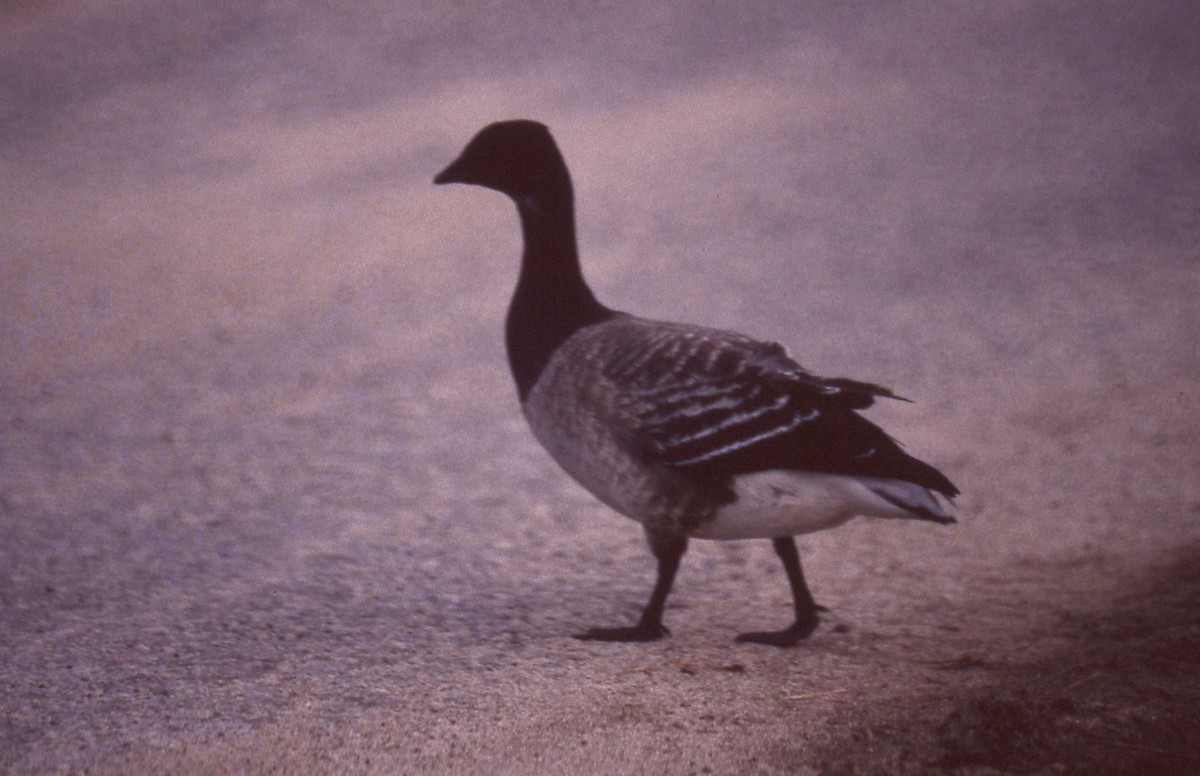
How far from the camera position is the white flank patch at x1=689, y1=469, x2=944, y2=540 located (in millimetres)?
5199

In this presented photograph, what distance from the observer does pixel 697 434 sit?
5.43 meters

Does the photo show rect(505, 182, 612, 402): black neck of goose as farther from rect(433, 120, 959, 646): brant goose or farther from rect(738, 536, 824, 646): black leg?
rect(738, 536, 824, 646): black leg

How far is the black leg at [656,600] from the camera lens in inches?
223

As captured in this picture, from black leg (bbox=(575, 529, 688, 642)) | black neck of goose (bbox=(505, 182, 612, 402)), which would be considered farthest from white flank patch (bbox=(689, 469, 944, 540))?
black neck of goose (bbox=(505, 182, 612, 402))

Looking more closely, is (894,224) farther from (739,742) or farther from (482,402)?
(739,742)

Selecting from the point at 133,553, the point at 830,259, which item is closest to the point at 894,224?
the point at 830,259

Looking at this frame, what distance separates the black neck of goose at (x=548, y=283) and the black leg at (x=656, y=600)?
3.30ft

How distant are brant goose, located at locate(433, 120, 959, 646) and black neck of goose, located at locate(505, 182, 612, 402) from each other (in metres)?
0.02

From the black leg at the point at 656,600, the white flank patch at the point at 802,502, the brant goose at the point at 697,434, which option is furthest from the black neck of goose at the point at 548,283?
the white flank patch at the point at 802,502

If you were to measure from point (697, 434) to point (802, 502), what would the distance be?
20.1 inches

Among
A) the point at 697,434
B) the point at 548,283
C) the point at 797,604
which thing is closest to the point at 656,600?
the point at 797,604

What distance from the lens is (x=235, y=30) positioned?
16.3 meters

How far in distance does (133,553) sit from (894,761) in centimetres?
443

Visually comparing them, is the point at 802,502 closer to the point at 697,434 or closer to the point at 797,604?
the point at 697,434
